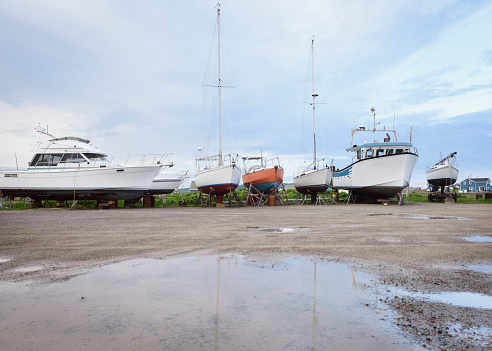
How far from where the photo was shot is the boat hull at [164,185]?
77.4 feet

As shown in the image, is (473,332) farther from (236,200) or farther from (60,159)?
(236,200)

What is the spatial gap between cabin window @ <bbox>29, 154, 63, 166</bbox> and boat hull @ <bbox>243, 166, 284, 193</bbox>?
12390 millimetres

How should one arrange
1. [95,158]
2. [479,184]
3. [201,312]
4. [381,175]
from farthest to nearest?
[479,184] → [381,175] → [95,158] → [201,312]

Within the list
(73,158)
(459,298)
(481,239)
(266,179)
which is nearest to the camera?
(459,298)

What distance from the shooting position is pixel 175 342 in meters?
2.20

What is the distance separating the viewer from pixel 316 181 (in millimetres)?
25766

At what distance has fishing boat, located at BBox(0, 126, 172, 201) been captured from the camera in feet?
61.8

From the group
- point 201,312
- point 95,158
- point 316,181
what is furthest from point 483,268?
point 316,181

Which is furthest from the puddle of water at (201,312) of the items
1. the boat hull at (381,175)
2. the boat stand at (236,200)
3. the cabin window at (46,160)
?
the boat hull at (381,175)

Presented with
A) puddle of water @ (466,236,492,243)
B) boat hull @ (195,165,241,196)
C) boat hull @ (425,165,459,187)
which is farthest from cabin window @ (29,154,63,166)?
boat hull @ (425,165,459,187)

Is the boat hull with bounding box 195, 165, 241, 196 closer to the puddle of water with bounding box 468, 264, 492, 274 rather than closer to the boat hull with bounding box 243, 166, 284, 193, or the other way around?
the boat hull with bounding box 243, 166, 284, 193

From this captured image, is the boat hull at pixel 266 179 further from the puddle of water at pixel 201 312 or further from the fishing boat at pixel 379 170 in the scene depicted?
the puddle of water at pixel 201 312

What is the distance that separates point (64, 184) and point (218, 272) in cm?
1794

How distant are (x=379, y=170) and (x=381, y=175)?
0.36m
